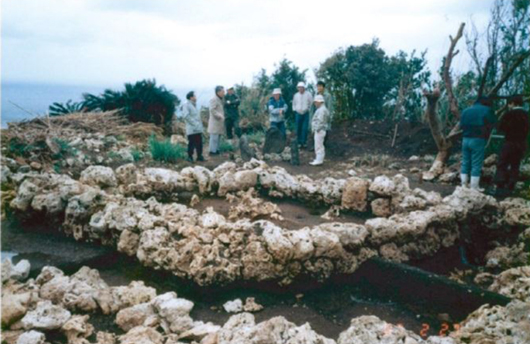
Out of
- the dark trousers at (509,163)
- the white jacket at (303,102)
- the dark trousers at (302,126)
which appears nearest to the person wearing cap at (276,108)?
the white jacket at (303,102)

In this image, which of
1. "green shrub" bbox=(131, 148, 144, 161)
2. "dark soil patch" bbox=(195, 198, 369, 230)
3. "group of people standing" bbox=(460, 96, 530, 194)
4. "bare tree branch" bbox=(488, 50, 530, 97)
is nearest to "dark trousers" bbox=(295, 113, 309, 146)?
"green shrub" bbox=(131, 148, 144, 161)

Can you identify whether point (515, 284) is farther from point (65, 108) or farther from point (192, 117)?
point (65, 108)

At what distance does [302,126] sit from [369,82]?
3.47 meters

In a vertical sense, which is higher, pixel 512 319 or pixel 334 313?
pixel 512 319

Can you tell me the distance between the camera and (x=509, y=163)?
734 centimetres

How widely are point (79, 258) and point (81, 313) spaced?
1.19 metres

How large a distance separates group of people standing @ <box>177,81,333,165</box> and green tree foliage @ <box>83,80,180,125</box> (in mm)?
2516

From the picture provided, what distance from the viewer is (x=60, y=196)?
5398mm

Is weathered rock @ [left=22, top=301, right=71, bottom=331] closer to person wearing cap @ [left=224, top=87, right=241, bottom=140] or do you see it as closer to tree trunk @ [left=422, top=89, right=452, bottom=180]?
tree trunk @ [left=422, top=89, right=452, bottom=180]

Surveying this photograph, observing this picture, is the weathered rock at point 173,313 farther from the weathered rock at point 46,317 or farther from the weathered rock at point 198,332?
the weathered rock at point 46,317

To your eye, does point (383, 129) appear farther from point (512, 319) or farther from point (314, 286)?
point (512, 319)

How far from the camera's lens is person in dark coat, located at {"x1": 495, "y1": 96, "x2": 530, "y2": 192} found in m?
7.09

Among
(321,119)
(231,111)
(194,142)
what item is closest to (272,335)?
(321,119)

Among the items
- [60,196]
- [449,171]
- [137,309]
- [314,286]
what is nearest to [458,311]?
[314,286]
